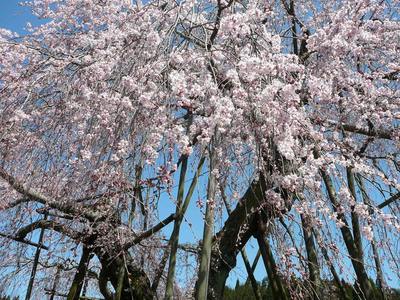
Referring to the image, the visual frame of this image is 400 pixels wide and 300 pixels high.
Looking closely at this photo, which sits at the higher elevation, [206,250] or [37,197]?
[37,197]

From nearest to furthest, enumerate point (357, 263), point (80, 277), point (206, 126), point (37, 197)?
point (206, 126) → point (37, 197) → point (357, 263) → point (80, 277)

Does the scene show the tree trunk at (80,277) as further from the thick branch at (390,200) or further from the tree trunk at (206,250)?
the thick branch at (390,200)

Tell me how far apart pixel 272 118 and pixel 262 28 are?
1052 millimetres

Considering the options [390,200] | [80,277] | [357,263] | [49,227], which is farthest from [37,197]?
[390,200]

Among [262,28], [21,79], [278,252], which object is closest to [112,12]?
[21,79]

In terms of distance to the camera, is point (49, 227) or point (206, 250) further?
point (49, 227)

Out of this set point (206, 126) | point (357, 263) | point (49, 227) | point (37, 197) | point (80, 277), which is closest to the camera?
point (206, 126)

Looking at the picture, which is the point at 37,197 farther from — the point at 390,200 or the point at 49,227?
the point at 390,200

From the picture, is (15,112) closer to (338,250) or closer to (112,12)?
(112,12)

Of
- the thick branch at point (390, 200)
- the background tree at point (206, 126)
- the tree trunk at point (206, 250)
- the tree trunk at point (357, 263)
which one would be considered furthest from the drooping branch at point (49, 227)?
the thick branch at point (390, 200)

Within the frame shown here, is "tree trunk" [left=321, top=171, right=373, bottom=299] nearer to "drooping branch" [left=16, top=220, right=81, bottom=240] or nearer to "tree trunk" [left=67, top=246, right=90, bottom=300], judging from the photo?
"drooping branch" [left=16, top=220, right=81, bottom=240]

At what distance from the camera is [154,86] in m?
2.57

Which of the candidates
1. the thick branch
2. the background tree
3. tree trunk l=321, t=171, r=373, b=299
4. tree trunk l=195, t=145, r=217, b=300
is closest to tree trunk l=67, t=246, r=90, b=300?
the background tree

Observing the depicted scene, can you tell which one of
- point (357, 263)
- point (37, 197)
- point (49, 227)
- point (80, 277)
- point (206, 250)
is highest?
point (37, 197)
